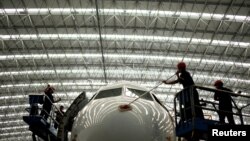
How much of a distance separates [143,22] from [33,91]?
2719 centimetres

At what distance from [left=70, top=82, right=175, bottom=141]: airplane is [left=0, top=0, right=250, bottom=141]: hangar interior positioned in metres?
20.1

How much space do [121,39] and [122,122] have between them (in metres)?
26.3

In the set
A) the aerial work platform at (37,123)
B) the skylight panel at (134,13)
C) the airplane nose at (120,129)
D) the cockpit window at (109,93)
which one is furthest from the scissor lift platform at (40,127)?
the skylight panel at (134,13)

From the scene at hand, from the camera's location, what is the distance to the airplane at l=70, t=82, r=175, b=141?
568cm

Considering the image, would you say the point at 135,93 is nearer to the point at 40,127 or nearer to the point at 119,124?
the point at 119,124

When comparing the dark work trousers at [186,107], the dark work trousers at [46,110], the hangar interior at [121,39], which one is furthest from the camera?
the hangar interior at [121,39]

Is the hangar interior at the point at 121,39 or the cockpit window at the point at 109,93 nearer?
the cockpit window at the point at 109,93

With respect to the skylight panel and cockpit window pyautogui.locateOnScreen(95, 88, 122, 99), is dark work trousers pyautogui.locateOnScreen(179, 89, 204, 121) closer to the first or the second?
cockpit window pyautogui.locateOnScreen(95, 88, 122, 99)

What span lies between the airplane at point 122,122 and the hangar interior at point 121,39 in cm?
2007

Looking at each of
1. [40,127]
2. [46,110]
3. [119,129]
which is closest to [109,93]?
[119,129]

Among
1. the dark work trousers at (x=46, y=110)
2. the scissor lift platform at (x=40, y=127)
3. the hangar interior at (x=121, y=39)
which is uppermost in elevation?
the hangar interior at (x=121, y=39)

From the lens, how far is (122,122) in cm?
578

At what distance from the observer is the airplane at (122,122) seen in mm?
5684

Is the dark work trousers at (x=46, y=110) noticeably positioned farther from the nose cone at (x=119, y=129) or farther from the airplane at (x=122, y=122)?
the nose cone at (x=119, y=129)
